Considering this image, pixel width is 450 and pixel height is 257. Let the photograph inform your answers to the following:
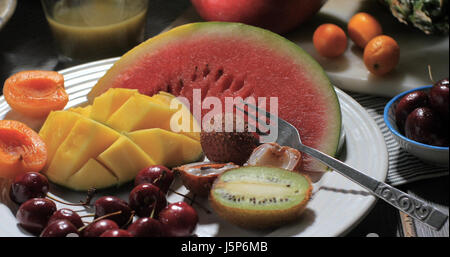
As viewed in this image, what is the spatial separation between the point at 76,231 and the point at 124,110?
0.34m

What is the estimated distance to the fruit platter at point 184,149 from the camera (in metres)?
1.00

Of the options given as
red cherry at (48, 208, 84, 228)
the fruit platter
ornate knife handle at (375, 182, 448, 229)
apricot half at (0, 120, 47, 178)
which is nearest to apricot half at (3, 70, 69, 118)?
the fruit platter

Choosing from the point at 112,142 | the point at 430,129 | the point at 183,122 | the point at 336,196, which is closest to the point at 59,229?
the point at 112,142

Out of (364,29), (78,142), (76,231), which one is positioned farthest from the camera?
(364,29)

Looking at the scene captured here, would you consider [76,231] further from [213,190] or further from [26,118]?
[26,118]

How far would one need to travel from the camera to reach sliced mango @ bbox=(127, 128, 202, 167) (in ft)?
3.90

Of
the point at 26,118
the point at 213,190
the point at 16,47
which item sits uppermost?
the point at 213,190

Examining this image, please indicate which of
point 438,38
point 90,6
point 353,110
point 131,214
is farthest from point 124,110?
point 438,38

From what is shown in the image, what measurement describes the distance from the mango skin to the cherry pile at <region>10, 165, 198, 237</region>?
7 centimetres

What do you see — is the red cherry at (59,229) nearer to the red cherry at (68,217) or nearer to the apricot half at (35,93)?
the red cherry at (68,217)

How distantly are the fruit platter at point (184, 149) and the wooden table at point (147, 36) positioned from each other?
103mm

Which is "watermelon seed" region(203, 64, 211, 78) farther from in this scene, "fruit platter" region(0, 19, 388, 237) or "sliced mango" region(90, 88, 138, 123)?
"sliced mango" region(90, 88, 138, 123)

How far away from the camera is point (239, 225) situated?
1010mm

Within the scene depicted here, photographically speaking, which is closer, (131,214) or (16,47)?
(131,214)
